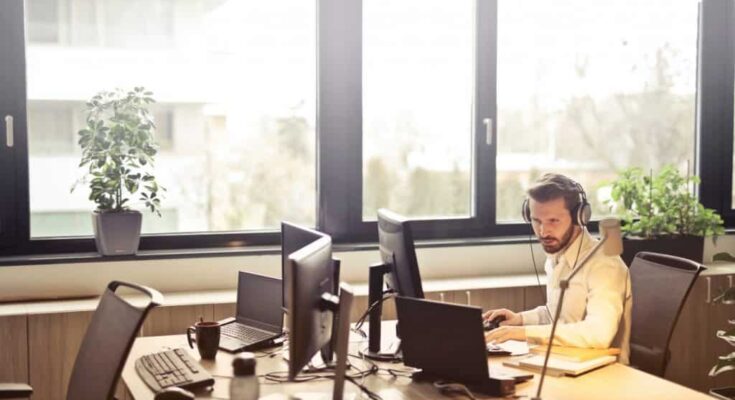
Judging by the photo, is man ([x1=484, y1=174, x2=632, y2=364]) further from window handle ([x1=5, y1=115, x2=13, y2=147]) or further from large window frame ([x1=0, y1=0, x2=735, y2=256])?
window handle ([x1=5, y1=115, x2=13, y2=147])

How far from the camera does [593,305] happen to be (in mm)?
2801

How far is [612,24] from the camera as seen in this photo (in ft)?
15.1

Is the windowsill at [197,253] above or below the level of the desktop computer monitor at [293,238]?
below

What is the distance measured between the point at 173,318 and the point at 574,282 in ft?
5.01

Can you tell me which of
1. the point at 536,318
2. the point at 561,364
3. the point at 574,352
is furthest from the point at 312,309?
the point at 536,318

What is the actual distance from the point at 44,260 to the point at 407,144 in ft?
5.65

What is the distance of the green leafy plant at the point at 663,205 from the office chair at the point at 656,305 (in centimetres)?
106

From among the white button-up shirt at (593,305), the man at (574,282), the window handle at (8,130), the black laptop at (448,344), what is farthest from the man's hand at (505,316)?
the window handle at (8,130)

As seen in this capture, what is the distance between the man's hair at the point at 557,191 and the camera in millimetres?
2918

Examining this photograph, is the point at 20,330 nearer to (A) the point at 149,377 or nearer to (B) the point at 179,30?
(A) the point at 149,377

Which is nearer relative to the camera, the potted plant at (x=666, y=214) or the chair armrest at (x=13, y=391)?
the chair armrest at (x=13, y=391)

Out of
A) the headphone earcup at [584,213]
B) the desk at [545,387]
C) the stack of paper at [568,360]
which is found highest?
the headphone earcup at [584,213]

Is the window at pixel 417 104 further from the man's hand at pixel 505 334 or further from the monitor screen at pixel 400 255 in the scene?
the man's hand at pixel 505 334

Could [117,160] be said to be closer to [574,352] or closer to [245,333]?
[245,333]
